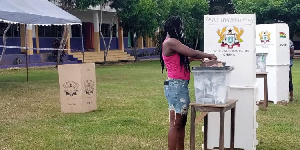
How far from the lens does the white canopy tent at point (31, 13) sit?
34.3ft

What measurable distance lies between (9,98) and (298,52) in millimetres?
29324

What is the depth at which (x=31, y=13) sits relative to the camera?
36.6 ft

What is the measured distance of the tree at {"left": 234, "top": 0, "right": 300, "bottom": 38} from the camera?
32.1m

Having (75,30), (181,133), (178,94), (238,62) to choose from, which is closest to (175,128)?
(181,133)

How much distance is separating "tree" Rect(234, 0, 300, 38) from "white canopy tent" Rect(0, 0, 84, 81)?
72.4ft

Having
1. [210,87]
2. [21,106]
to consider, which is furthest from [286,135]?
[21,106]

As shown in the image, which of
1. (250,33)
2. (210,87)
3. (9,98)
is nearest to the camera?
(210,87)

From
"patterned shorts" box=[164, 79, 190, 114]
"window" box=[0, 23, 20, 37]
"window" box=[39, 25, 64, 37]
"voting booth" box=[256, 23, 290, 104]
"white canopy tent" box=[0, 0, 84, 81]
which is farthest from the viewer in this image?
"window" box=[39, 25, 64, 37]

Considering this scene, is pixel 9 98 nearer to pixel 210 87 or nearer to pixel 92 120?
pixel 92 120

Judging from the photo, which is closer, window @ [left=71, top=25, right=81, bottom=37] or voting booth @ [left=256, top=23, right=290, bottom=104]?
voting booth @ [left=256, top=23, right=290, bottom=104]

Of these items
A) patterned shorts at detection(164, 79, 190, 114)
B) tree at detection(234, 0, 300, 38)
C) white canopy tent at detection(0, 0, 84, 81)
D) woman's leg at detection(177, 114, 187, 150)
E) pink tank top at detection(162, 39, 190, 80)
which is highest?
tree at detection(234, 0, 300, 38)

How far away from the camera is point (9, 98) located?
35.6 ft

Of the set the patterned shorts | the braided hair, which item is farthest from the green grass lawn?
the braided hair

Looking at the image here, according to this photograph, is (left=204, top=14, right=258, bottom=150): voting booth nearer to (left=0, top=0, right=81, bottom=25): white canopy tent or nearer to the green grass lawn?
the green grass lawn
